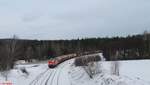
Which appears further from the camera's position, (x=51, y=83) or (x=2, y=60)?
(x=2, y=60)

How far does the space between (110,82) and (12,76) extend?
53.0ft

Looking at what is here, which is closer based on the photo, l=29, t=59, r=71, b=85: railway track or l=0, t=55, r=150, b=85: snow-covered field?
l=0, t=55, r=150, b=85: snow-covered field

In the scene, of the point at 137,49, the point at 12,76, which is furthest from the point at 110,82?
the point at 137,49

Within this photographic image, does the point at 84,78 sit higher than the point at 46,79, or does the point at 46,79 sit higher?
the point at 46,79

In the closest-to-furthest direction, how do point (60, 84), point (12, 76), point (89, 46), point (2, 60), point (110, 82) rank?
point (110, 82) → point (60, 84) → point (12, 76) → point (2, 60) → point (89, 46)

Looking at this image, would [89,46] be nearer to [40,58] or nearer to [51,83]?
[40,58]

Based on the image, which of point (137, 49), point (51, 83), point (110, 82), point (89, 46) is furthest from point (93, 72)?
point (89, 46)

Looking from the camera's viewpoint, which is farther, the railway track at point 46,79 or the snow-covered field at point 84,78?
the railway track at point 46,79

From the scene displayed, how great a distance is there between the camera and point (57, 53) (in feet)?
336

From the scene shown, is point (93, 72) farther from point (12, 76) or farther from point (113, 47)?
point (113, 47)

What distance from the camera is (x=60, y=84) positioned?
103ft

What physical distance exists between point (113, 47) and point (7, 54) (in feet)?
189

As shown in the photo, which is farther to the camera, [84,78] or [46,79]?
[84,78]

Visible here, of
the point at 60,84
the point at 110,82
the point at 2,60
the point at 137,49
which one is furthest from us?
the point at 137,49
